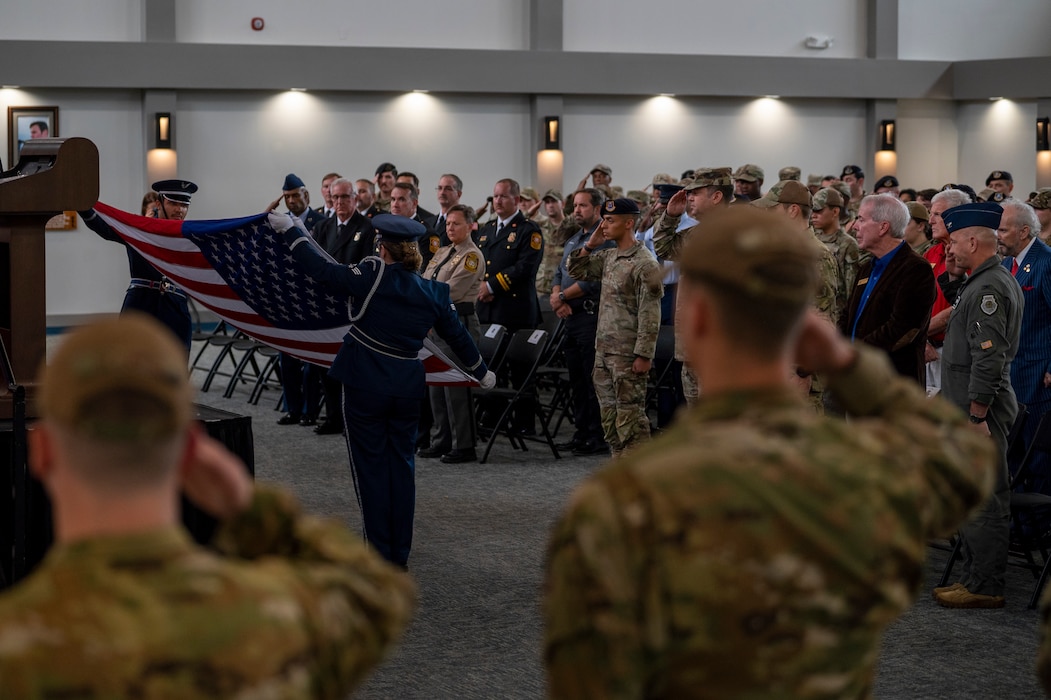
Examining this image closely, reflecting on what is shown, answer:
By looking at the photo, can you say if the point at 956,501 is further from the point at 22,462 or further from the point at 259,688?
the point at 22,462

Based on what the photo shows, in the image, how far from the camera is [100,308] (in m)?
16.1

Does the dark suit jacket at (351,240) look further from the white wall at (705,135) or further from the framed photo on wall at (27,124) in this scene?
the white wall at (705,135)

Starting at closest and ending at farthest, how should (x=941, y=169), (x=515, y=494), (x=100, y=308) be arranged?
1. (x=515, y=494)
2. (x=100, y=308)
3. (x=941, y=169)

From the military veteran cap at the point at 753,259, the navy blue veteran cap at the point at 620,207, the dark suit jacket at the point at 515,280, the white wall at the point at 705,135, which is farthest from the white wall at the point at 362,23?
the military veteran cap at the point at 753,259

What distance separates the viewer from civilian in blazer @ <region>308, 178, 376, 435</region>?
30.2 ft

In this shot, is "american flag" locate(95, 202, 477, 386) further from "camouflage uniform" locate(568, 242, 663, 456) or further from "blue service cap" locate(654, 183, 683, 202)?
"blue service cap" locate(654, 183, 683, 202)

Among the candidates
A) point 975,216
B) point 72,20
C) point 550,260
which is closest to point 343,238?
point 550,260

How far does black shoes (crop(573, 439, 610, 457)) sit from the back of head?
679cm

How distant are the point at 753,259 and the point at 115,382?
81cm

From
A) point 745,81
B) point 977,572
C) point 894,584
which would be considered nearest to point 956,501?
point 894,584

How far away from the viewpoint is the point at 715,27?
17.6 m

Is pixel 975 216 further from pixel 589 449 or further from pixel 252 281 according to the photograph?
pixel 589 449

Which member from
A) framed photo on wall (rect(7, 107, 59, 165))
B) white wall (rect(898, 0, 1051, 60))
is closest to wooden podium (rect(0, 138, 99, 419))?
framed photo on wall (rect(7, 107, 59, 165))

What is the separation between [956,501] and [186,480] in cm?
104
